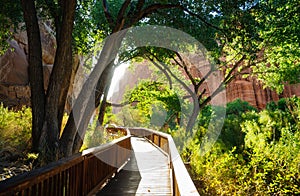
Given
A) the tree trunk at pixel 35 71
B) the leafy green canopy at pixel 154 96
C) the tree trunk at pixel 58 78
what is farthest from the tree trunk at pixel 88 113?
the leafy green canopy at pixel 154 96

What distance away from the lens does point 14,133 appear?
25.4 ft

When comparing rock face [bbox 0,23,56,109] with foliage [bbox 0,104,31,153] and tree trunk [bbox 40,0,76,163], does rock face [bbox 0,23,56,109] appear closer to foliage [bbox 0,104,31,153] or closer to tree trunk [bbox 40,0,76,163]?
foliage [bbox 0,104,31,153]

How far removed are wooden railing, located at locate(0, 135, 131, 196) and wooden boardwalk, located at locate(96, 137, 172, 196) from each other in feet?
1.11

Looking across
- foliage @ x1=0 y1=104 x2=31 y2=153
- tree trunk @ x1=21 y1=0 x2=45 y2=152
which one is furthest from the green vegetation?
foliage @ x1=0 y1=104 x2=31 y2=153

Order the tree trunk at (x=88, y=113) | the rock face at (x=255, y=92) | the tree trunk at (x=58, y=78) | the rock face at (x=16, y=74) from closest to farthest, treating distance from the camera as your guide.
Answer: the tree trunk at (x=58, y=78) → the tree trunk at (x=88, y=113) → the rock face at (x=16, y=74) → the rock face at (x=255, y=92)

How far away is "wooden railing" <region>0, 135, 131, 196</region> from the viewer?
8.76 feet

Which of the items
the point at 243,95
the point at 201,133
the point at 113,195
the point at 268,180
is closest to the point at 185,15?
the point at 201,133

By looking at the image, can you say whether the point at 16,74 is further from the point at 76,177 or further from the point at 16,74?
the point at 76,177

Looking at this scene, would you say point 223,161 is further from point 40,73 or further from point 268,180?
point 40,73

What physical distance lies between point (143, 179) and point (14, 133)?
3995mm

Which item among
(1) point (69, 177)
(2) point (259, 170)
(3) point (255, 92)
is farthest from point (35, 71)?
(3) point (255, 92)

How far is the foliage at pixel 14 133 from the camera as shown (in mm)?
7090

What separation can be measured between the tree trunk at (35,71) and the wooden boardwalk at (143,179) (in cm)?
249

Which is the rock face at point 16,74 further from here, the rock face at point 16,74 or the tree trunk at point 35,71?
the tree trunk at point 35,71
